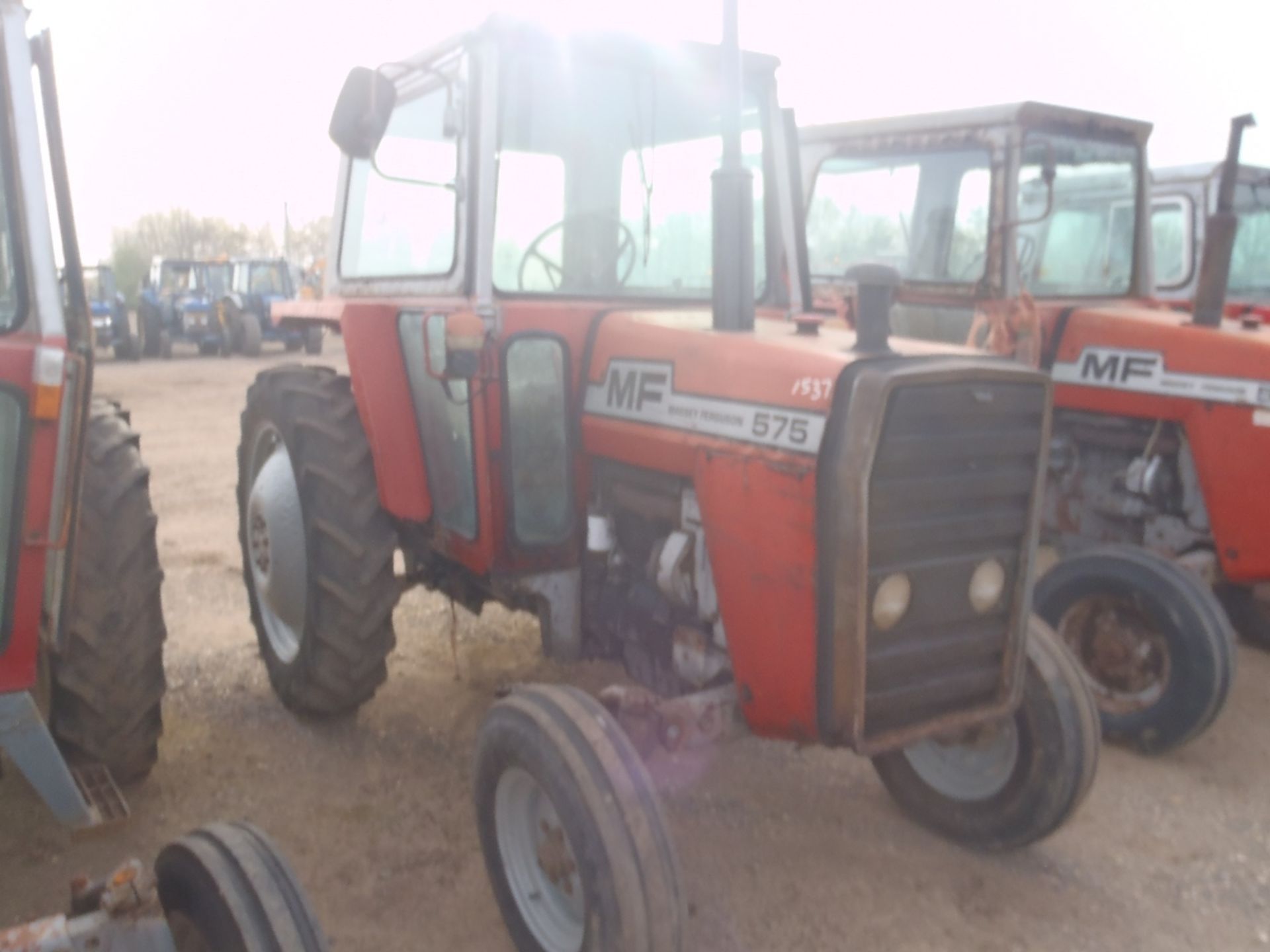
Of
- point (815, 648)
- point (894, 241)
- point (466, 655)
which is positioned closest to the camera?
point (815, 648)

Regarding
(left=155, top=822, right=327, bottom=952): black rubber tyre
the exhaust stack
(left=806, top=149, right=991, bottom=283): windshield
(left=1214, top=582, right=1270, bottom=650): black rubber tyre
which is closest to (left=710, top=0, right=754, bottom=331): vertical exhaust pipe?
the exhaust stack

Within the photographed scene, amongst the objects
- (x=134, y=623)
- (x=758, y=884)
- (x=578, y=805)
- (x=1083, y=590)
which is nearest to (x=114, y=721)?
(x=134, y=623)

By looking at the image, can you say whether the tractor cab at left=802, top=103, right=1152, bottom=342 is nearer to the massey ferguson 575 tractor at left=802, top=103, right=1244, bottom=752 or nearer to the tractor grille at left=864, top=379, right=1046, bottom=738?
the massey ferguson 575 tractor at left=802, top=103, right=1244, bottom=752

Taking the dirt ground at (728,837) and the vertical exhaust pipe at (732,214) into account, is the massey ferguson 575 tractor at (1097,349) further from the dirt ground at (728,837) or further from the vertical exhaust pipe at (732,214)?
the vertical exhaust pipe at (732,214)

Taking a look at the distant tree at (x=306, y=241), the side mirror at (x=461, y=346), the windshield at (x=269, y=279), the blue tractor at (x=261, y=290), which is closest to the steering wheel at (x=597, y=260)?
the side mirror at (x=461, y=346)

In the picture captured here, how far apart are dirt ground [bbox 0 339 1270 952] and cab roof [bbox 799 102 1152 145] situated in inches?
97.1

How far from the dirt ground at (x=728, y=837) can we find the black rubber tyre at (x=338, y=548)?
1.02 ft

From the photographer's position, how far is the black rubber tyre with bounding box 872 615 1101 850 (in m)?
2.60

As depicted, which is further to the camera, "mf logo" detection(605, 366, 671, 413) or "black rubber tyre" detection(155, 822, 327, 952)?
"mf logo" detection(605, 366, 671, 413)

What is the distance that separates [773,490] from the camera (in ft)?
7.07

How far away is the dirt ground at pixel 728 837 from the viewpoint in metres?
2.53

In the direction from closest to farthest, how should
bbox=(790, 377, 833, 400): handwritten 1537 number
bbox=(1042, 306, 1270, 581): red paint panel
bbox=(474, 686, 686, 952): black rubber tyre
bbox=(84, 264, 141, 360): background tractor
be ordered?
bbox=(474, 686, 686, 952): black rubber tyre
bbox=(790, 377, 833, 400): handwritten 1537 number
bbox=(1042, 306, 1270, 581): red paint panel
bbox=(84, 264, 141, 360): background tractor

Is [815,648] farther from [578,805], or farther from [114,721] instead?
[114,721]

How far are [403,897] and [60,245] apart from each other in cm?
179
